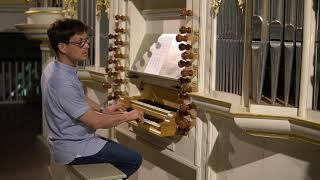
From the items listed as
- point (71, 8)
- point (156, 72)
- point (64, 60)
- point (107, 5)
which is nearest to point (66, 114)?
point (64, 60)

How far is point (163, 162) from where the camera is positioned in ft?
13.8

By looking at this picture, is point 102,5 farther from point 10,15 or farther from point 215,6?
point 10,15

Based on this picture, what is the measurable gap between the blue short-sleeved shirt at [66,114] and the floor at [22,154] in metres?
2.41

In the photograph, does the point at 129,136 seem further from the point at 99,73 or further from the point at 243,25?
the point at 243,25

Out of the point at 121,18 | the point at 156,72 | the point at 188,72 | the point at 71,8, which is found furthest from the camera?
the point at 71,8

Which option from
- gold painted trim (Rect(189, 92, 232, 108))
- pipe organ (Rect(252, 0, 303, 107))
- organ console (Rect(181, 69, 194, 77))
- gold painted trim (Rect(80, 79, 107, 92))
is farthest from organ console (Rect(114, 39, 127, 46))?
pipe organ (Rect(252, 0, 303, 107))

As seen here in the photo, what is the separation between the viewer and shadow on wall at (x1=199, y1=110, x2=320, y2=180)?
268 centimetres

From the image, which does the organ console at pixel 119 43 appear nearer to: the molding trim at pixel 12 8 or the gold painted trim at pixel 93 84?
the gold painted trim at pixel 93 84

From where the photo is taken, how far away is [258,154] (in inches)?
118

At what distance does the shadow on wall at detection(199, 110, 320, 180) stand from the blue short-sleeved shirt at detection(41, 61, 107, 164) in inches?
31.3

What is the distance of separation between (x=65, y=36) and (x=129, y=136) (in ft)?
5.77

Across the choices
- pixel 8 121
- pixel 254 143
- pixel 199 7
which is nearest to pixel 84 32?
pixel 199 7

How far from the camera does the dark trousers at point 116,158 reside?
10.7ft

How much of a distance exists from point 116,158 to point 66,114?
18.2 inches
